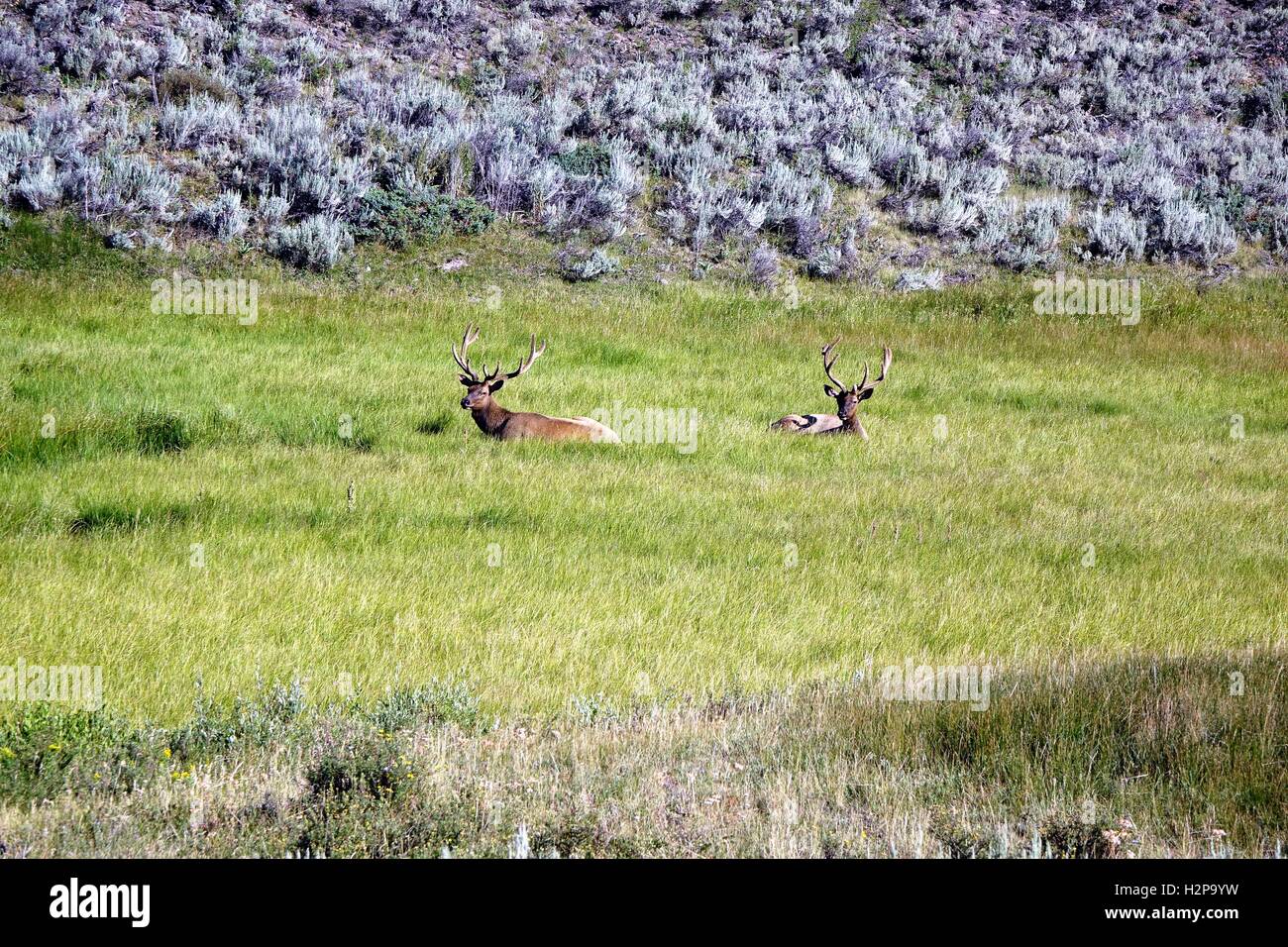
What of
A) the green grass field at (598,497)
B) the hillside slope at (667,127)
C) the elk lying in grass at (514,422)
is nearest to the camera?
the green grass field at (598,497)

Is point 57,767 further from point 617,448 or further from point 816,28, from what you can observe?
point 816,28

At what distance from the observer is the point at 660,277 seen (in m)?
25.1

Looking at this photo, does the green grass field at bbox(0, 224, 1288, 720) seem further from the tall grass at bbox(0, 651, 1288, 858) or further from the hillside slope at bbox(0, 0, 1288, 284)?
the hillside slope at bbox(0, 0, 1288, 284)

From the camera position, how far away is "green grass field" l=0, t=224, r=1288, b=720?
8.05 m

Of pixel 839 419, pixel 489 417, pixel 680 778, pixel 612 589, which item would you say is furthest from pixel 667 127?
pixel 680 778

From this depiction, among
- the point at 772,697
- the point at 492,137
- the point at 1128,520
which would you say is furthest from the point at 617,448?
the point at 492,137

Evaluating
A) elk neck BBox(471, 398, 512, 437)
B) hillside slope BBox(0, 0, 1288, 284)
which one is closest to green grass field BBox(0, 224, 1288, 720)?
elk neck BBox(471, 398, 512, 437)

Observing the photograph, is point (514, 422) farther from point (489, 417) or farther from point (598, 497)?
point (598, 497)

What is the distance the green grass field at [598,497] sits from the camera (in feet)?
26.4

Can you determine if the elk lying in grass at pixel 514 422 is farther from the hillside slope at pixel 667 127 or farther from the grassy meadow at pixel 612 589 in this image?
the hillside slope at pixel 667 127

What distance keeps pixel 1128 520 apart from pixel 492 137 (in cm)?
2012

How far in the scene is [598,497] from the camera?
12.3m

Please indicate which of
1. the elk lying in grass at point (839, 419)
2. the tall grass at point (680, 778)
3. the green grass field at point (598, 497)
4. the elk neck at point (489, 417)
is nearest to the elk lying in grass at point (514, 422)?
the elk neck at point (489, 417)

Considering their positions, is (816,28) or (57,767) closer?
(57,767)
